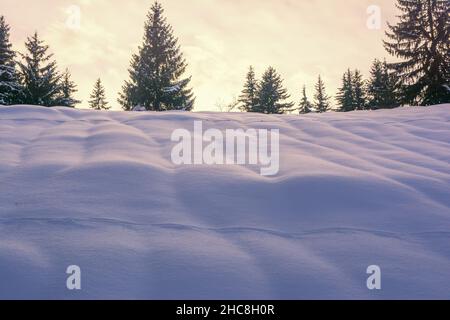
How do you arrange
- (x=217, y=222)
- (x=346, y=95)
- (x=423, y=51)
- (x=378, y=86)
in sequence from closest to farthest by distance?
1. (x=217, y=222)
2. (x=423, y=51)
3. (x=378, y=86)
4. (x=346, y=95)

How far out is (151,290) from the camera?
147 cm

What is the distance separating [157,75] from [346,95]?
23.2m

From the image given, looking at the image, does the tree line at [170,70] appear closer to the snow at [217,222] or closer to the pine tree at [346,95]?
the pine tree at [346,95]

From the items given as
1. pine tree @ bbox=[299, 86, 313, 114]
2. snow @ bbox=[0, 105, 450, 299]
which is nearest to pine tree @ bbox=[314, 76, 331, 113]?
pine tree @ bbox=[299, 86, 313, 114]

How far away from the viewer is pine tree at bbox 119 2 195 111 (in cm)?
2478

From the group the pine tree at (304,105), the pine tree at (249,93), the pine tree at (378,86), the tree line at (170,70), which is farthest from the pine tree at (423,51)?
the pine tree at (304,105)

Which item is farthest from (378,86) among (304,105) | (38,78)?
(38,78)

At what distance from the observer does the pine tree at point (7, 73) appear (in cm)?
2394

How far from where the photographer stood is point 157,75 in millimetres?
25188

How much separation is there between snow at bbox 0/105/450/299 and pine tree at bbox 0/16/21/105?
77.3ft

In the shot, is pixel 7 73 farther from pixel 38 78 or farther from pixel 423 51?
pixel 423 51

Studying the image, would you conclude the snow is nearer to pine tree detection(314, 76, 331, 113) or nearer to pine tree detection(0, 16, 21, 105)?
pine tree detection(0, 16, 21, 105)

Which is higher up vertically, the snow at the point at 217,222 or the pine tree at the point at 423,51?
the pine tree at the point at 423,51

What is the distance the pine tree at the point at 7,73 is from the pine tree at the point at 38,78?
512 mm
